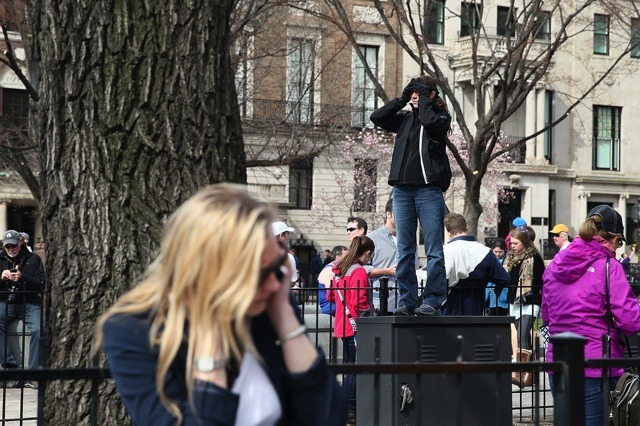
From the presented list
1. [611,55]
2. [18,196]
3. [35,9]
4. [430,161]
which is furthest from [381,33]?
[35,9]

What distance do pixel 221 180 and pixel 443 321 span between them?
119 inches

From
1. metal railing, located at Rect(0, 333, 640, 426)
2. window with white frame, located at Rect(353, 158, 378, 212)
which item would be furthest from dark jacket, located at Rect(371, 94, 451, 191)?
window with white frame, located at Rect(353, 158, 378, 212)

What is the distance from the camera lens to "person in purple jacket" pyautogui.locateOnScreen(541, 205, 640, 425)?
7.13m

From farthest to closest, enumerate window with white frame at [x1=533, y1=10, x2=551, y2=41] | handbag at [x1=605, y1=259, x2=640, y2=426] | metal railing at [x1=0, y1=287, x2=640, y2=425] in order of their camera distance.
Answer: window with white frame at [x1=533, y1=10, x2=551, y2=41] < handbag at [x1=605, y1=259, x2=640, y2=426] < metal railing at [x1=0, y1=287, x2=640, y2=425]

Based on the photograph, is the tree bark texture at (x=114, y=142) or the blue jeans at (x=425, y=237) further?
the blue jeans at (x=425, y=237)

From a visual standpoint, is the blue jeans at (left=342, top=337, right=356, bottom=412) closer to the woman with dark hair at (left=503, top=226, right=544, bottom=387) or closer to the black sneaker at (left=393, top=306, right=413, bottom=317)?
the black sneaker at (left=393, top=306, right=413, bottom=317)

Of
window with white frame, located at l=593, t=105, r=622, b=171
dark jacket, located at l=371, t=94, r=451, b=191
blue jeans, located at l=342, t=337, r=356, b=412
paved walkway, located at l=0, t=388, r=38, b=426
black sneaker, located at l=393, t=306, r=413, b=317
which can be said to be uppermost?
window with white frame, located at l=593, t=105, r=622, b=171

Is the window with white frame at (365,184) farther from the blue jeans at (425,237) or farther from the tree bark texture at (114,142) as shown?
the tree bark texture at (114,142)

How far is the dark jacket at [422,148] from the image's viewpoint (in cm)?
816

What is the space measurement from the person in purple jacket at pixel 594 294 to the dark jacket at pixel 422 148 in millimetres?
1253

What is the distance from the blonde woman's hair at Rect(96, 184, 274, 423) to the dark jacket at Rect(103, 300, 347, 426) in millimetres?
33

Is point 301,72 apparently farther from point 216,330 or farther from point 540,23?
point 216,330

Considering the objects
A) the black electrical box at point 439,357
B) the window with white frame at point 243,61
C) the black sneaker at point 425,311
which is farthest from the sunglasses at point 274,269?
the window with white frame at point 243,61

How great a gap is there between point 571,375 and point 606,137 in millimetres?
46882
